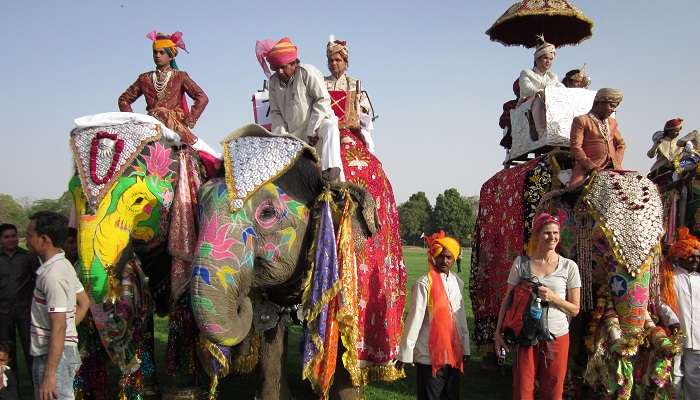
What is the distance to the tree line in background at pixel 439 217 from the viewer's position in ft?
208

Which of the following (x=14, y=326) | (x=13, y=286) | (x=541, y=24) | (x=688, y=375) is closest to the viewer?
(x=688, y=375)

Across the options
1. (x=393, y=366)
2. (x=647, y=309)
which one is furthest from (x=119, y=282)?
(x=647, y=309)

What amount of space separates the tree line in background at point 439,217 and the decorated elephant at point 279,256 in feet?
180

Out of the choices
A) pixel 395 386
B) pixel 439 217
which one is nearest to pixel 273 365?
pixel 395 386

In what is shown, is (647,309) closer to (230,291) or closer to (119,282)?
(230,291)

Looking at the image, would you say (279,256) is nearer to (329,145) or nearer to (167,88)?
(329,145)

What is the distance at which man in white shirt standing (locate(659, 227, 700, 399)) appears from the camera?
16.9ft

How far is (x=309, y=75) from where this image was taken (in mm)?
5172

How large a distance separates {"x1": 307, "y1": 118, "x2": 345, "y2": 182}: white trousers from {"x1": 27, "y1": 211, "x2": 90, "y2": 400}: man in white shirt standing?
1950mm

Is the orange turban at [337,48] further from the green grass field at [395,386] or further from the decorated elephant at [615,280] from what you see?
the green grass field at [395,386]

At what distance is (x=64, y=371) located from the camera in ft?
13.0

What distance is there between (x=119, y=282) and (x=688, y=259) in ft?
15.8

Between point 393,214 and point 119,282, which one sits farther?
point 393,214

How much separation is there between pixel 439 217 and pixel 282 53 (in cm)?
6087
